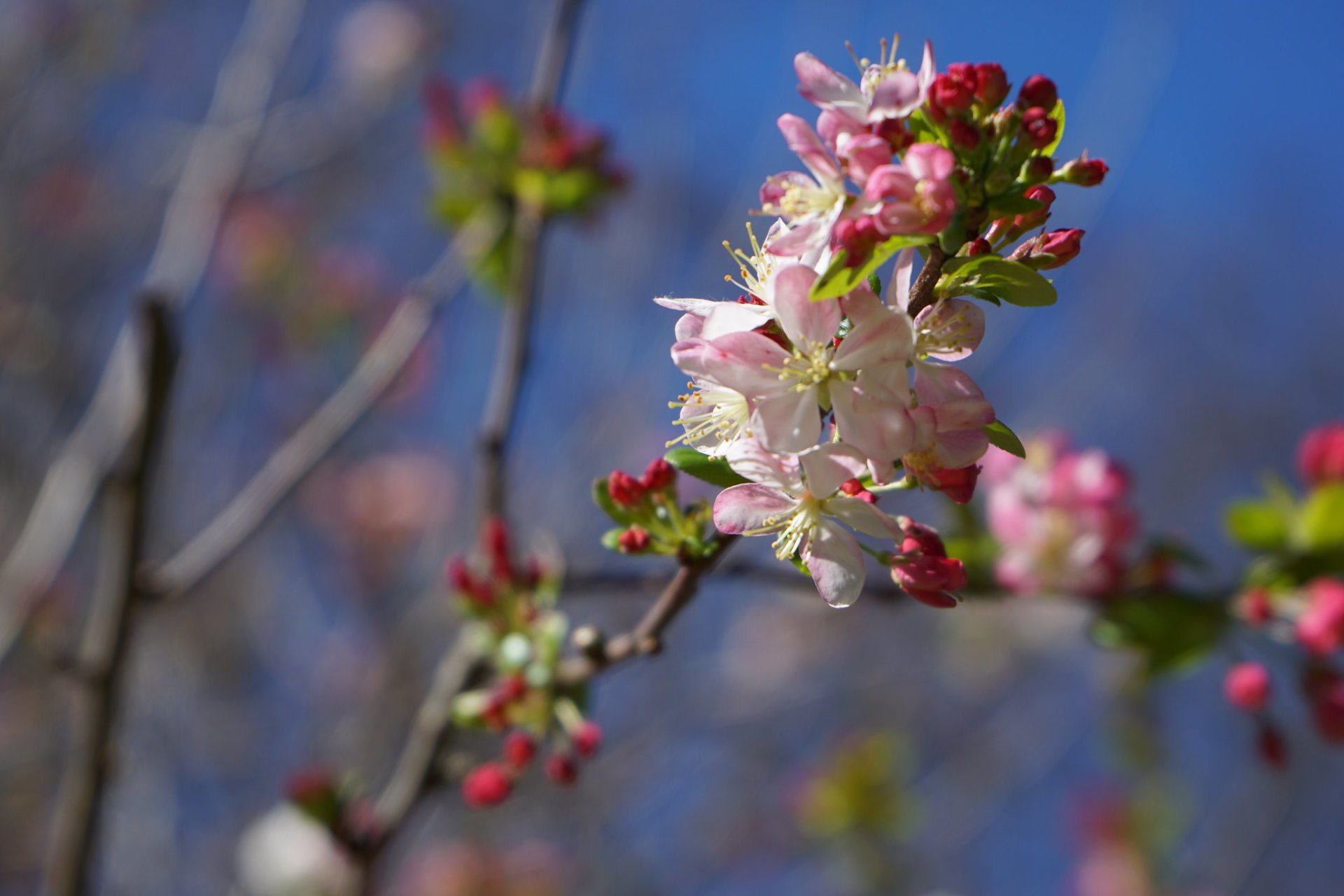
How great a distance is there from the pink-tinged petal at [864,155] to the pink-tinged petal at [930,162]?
4 centimetres

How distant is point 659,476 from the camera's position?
40.6 inches

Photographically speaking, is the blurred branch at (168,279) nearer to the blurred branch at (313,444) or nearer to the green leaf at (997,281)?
the blurred branch at (313,444)

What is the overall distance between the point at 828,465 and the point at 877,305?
0.44ft

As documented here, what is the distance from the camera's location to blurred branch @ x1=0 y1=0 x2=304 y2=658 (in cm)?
197

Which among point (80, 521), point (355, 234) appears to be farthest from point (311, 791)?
point (355, 234)

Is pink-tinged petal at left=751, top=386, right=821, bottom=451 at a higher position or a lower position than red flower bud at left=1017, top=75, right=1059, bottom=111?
lower

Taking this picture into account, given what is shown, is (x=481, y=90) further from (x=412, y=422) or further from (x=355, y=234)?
(x=355, y=234)

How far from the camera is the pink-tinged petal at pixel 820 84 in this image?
2.90 feet

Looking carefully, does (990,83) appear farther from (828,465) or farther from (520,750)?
(520,750)

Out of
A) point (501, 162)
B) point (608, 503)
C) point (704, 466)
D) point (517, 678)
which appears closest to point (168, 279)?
point (501, 162)

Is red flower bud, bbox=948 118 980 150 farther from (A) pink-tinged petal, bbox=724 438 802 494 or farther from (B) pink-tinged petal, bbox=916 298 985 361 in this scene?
(A) pink-tinged petal, bbox=724 438 802 494

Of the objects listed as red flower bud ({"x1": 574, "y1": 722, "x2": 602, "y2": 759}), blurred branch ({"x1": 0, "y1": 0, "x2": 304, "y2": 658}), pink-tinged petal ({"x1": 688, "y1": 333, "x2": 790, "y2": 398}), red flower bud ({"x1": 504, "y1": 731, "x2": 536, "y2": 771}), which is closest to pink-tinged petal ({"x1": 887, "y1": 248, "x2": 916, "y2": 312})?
pink-tinged petal ({"x1": 688, "y1": 333, "x2": 790, "y2": 398})

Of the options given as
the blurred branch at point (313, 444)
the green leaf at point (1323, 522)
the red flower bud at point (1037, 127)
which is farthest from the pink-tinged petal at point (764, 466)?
the green leaf at point (1323, 522)

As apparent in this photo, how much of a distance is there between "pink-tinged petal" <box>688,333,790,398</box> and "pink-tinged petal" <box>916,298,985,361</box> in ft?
0.45
